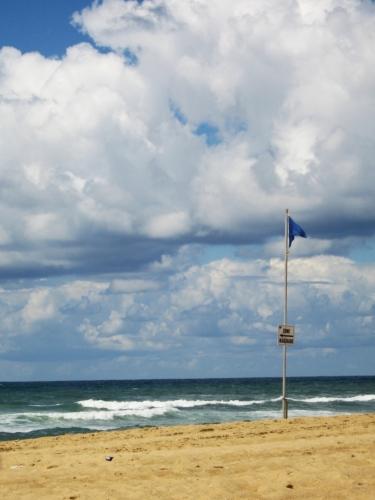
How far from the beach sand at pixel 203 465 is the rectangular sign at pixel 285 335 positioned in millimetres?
2547

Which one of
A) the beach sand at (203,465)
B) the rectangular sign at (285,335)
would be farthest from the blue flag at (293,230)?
the beach sand at (203,465)

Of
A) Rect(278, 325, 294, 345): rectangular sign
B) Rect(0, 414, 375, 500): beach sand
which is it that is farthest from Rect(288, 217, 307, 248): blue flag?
Rect(0, 414, 375, 500): beach sand

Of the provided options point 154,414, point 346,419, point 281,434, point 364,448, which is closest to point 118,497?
point 364,448

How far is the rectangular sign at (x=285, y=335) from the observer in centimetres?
1883

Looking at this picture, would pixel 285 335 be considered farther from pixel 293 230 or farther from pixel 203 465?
pixel 203 465

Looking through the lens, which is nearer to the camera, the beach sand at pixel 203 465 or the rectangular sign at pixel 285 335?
the beach sand at pixel 203 465

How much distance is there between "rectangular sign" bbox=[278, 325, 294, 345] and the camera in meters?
18.8

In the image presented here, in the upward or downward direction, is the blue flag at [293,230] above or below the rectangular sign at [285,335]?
above

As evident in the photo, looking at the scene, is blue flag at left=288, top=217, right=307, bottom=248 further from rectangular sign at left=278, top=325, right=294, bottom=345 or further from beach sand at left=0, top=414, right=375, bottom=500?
beach sand at left=0, top=414, right=375, bottom=500

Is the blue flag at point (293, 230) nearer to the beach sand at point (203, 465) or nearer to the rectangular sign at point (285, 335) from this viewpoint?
the rectangular sign at point (285, 335)

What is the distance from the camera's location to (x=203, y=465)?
1207 cm

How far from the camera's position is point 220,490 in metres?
10.3

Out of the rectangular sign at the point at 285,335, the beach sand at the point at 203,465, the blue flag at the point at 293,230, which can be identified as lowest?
the beach sand at the point at 203,465

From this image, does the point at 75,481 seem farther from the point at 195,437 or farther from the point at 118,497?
the point at 195,437
